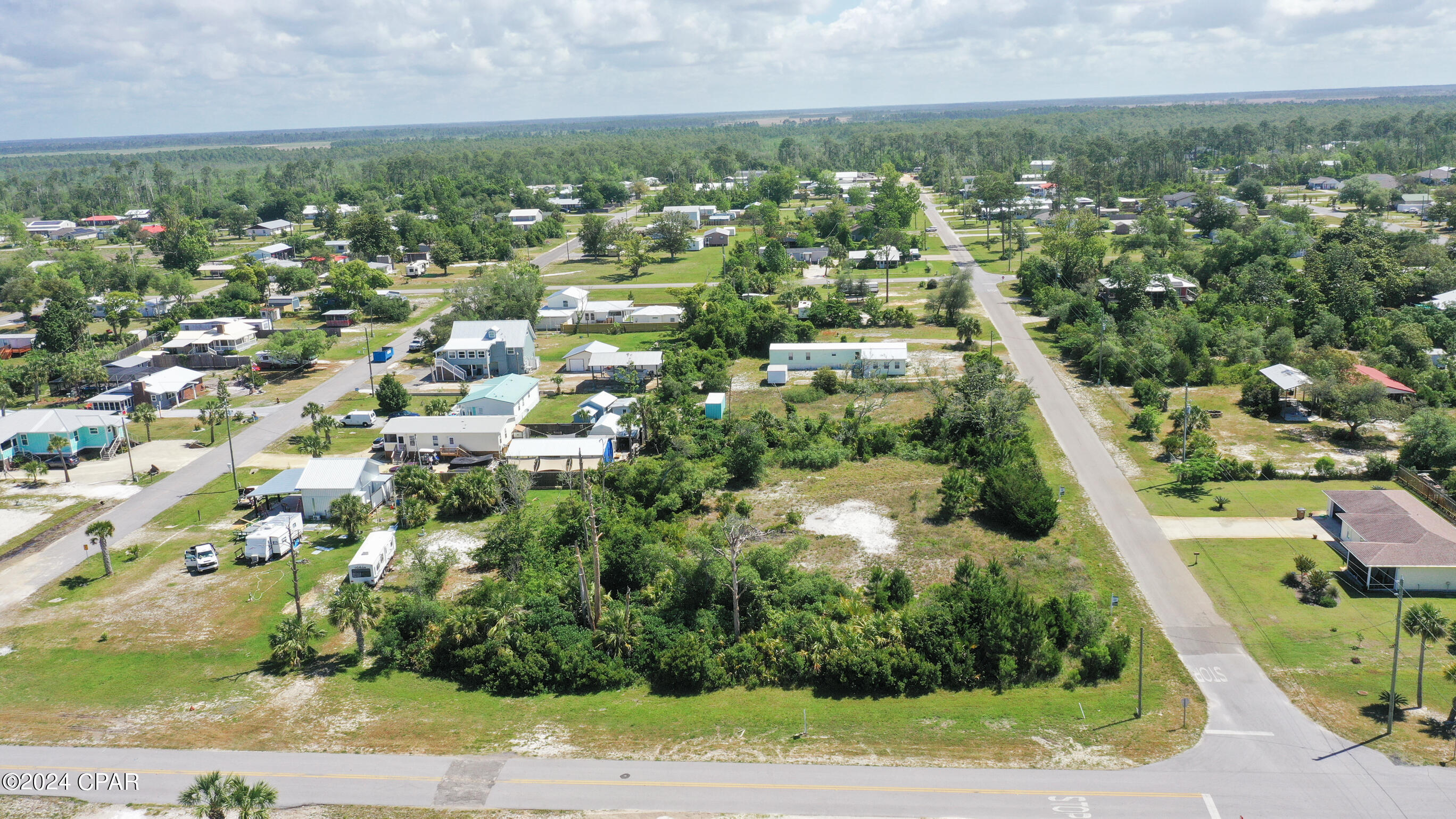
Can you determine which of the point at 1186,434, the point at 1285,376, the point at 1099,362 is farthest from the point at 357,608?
the point at 1285,376

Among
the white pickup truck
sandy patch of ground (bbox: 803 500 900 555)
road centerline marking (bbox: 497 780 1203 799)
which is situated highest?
the white pickup truck

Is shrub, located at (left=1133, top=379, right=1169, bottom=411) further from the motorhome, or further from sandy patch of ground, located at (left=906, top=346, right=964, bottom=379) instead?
the motorhome

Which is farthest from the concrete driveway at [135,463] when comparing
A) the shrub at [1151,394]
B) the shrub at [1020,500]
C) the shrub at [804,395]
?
the shrub at [1151,394]

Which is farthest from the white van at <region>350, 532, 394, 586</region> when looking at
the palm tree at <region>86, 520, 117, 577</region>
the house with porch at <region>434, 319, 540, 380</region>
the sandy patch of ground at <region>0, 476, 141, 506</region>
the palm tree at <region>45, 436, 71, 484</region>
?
the house with porch at <region>434, 319, 540, 380</region>

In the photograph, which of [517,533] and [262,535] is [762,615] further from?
[262,535]

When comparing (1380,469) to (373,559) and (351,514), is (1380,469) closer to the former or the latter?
(373,559)
